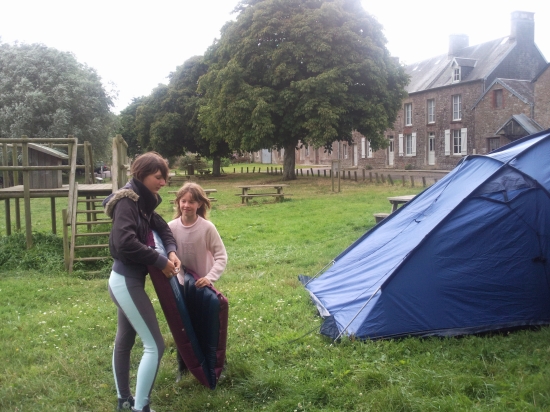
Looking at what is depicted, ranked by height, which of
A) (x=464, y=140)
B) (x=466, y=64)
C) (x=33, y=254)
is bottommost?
(x=33, y=254)

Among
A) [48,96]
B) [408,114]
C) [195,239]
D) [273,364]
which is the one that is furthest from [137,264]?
[408,114]

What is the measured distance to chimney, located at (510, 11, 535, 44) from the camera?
37.2m

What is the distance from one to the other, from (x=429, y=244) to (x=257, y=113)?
67.0ft

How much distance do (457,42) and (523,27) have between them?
16.5ft

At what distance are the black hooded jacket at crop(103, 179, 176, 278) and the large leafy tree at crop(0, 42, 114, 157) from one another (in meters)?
32.3

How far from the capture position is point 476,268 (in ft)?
17.8

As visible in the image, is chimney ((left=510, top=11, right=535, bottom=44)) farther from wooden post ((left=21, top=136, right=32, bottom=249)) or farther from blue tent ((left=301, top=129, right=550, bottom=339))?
blue tent ((left=301, top=129, right=550, bottom=339))

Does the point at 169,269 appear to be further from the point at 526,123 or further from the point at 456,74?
the point at 456,74

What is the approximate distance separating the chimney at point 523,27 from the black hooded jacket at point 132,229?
3871cm

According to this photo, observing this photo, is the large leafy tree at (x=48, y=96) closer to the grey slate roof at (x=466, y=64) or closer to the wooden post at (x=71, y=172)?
the grey slate roof at (x=466, y=64)

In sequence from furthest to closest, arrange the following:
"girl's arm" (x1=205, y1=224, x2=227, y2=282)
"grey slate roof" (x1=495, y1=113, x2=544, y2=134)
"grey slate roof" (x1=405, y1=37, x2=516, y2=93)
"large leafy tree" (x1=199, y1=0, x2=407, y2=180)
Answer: "grey slate roof" (x1=405, y1=37, x2=516, y2=93) → "grey slate roof" (x1=495, y1=113, x2=544, y2=134) → "large leafy tree" (x1=199, y1=0, x2=407, y2=180) → "girl's arm" (x1=205, y1=224, x2=227, y2=282)

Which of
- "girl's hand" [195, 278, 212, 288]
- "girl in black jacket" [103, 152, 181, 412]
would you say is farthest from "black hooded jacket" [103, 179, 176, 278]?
"girl's hand" [195, 278, 212, 288]

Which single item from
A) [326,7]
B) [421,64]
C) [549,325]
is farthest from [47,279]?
[421,64]

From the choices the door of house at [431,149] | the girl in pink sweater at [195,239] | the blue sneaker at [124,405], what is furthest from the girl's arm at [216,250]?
the door of house at [431,149]
